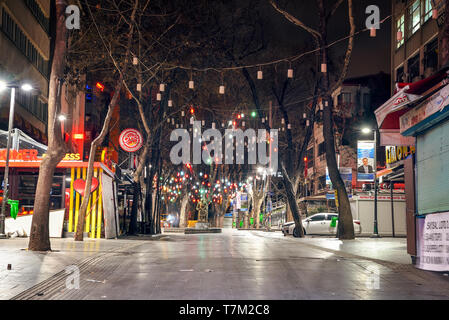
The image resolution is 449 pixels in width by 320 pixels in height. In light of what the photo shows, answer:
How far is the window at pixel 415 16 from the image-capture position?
37406 mm

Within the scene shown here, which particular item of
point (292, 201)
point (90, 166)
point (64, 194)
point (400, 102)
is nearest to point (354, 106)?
point (292, 201)

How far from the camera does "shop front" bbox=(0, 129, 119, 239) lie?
92.0 feet

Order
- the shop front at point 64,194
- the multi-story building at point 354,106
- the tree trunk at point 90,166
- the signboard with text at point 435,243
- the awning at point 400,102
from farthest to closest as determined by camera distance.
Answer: the multi-story building at point 354,106 < the shop front at point 64,194 < the tree trunk at point 90,166 < the awning at point 400,102 < the signboard with text at point 435,243

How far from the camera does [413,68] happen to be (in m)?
39.0

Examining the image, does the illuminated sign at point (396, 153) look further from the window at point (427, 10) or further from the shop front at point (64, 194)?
the shop front at point (64, 194)

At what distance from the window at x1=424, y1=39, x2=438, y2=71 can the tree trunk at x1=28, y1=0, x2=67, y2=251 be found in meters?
25.3

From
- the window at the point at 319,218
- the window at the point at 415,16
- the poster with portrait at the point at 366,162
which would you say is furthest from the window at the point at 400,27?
the window at the point at 319,218

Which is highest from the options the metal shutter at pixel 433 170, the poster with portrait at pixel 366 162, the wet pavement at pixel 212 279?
the poster with portrait at pixel 366 162

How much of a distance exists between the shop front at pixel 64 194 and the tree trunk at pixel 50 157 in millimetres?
10116

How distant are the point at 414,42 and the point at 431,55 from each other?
3301mm

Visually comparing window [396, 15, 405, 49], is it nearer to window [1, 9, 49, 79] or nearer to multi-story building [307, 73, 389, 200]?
multi-story building [307, 73, 389, 200]

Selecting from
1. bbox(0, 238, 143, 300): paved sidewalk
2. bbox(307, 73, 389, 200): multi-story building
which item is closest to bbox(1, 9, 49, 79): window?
bbox(0, 238, 143, 300): paved sidewalk

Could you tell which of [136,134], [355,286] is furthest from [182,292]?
[136,134]

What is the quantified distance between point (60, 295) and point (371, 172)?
3126 centimetres
